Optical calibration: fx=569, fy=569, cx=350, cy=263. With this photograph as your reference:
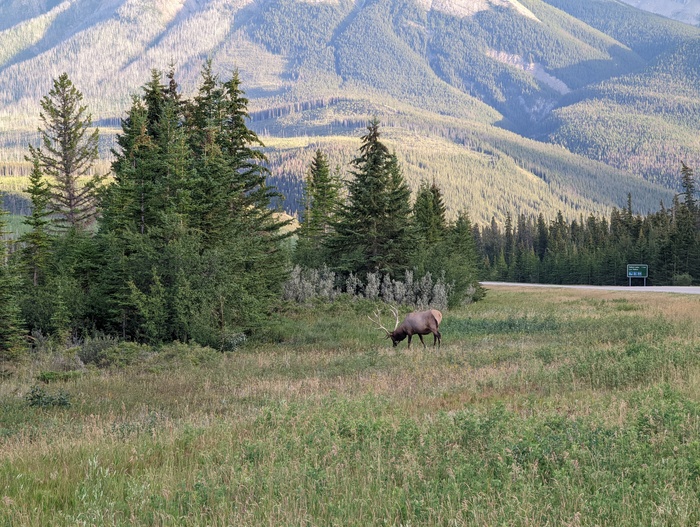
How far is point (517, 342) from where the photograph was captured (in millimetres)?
17438

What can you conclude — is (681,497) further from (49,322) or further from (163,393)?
(49,322)

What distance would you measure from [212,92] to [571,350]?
1965cm

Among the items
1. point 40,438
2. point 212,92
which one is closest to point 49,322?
point 212,92

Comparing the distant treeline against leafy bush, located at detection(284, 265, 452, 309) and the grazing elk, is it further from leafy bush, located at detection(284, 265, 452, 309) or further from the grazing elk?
the grazing elk

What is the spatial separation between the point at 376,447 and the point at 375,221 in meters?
27.0

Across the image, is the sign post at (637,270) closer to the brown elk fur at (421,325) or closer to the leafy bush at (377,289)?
the leafy bush at (377,289)

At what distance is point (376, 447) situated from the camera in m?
6.34

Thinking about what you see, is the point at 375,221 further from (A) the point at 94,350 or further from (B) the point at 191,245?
(A) the point at 94,350

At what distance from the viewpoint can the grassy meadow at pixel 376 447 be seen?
476 cm

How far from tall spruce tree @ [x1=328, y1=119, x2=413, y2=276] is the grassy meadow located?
20237 millimetres

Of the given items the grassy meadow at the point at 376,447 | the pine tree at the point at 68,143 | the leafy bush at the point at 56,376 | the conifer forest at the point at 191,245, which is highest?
Answer: the pine tree at the point at 68,143

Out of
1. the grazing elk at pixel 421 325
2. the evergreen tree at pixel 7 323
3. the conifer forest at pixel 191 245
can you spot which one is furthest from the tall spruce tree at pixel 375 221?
the evergreen tree at pixel 7 323

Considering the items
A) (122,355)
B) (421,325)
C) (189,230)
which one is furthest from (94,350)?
(421,325)

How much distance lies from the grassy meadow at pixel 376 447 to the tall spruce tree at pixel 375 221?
2024 centimetres
